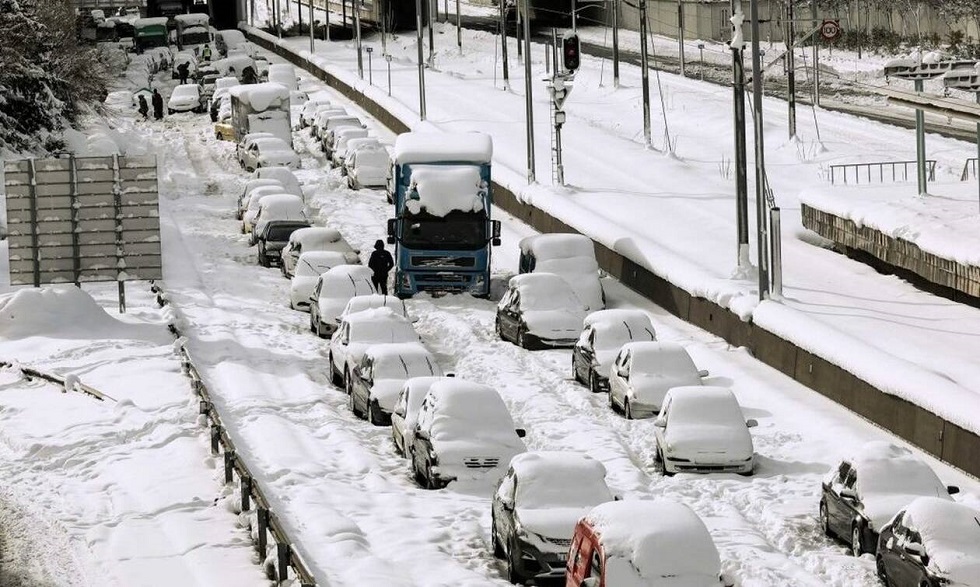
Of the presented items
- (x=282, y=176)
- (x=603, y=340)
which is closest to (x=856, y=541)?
(x=603, y=340)

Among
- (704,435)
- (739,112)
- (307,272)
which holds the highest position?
(739,112)

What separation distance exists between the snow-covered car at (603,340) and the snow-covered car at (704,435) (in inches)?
201

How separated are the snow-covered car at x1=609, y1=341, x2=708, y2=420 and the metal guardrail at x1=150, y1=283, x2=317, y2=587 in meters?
6.87

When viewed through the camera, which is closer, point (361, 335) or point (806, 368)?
point (806, 368)

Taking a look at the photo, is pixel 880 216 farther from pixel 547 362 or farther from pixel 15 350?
pixel 15 350

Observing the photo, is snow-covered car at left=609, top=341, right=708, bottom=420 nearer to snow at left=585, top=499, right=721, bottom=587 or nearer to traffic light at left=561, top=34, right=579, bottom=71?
snow at left=585, top=499, right=721, bottom=587

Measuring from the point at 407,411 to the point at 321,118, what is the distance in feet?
149

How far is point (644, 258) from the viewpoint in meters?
40.5

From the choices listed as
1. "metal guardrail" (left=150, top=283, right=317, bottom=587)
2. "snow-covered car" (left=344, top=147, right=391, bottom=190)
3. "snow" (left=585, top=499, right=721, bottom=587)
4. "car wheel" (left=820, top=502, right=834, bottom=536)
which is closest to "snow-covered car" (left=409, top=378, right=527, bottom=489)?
"metal guardrail" (left=150, top=283, right=317, bottom=587)

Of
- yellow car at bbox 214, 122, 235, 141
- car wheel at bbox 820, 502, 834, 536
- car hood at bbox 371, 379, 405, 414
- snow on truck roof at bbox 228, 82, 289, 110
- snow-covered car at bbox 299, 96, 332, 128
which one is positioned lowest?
car wheel at bbox 820, 502, 834, 536

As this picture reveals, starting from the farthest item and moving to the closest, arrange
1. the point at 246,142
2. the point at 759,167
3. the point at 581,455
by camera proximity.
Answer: the point at 246,142 < the point at 759,167 < the point at 581,455

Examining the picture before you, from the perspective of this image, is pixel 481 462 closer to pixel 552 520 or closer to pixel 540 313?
pixel 552 520

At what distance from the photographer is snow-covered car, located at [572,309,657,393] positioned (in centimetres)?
3102

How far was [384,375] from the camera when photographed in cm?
2953
